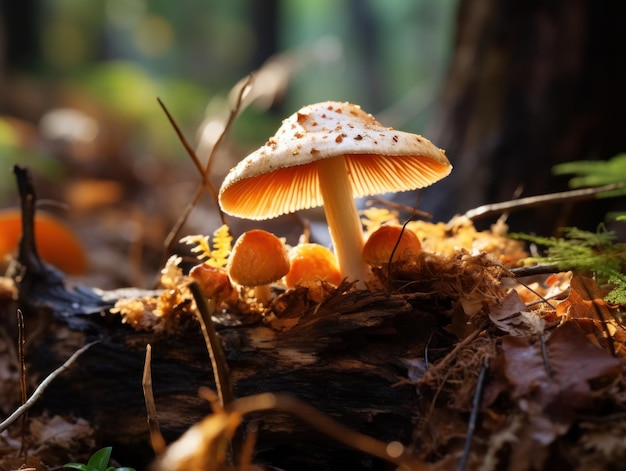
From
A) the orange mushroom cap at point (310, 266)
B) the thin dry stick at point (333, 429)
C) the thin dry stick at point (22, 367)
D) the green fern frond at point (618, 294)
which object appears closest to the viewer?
the thin dry stick at point (333, 429)

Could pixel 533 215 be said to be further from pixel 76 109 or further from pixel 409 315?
pixel 76 109

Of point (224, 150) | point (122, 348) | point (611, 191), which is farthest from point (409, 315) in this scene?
point (224, 150)

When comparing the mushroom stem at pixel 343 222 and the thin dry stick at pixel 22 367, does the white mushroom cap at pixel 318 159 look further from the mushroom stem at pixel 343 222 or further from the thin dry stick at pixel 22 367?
the thin dry stick at pixel 22 367

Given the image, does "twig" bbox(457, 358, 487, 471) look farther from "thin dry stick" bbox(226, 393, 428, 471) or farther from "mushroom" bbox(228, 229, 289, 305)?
"mushroom" bbox(228, 229, 289, 305)

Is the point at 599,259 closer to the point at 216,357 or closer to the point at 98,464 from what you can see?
the point at 216,357

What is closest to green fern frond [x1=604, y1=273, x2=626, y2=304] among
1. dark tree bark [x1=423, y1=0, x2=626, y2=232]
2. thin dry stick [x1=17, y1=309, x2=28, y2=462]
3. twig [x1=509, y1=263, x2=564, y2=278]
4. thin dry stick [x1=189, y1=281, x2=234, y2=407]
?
twig [x1=509, y1=263, x2=564, y2=278]

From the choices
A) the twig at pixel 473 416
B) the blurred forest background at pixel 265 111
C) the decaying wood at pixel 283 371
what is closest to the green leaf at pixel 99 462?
the decaying wood at pixel 283 371

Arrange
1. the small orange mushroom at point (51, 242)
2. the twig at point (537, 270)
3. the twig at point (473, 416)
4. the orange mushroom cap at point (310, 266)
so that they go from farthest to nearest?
1. the small orange mushroom at point (51, 242)
2. the orange mushroom cap at point (310, 266)
3. the twig at point (537, 270)
4. the twig at point (473, 416)
